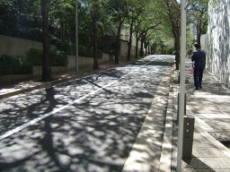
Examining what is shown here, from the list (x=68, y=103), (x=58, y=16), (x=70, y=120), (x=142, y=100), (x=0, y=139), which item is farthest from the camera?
(x=58, y=16)

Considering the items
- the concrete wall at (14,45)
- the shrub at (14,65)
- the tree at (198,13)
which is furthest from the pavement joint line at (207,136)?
the tree at (198,13)

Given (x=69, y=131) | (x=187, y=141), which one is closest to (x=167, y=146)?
(x=187, y=141)

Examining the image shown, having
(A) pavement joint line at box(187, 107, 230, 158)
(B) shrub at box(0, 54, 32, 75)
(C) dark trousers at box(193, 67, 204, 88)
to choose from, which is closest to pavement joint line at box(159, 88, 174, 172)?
(A) pavement joint line at box(187, 107, 230, 158)

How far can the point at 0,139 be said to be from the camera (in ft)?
23.0

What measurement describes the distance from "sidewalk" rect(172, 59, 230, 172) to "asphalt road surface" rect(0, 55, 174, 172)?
3.50 feet

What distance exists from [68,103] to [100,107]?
1271 mm

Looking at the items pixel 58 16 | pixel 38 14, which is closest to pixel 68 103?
pixel 38 14

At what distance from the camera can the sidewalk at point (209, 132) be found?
17.9ft

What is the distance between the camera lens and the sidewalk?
5461 mm

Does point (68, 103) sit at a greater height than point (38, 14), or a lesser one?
lesser

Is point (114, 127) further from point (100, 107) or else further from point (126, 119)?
point (100, 107)

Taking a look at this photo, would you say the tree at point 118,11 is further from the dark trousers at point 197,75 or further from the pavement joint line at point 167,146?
the pavement joint line at point 167,146

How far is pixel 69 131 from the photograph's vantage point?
7.68 metres

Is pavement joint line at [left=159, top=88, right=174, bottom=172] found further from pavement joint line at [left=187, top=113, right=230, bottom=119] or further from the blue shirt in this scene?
the blue shirt
